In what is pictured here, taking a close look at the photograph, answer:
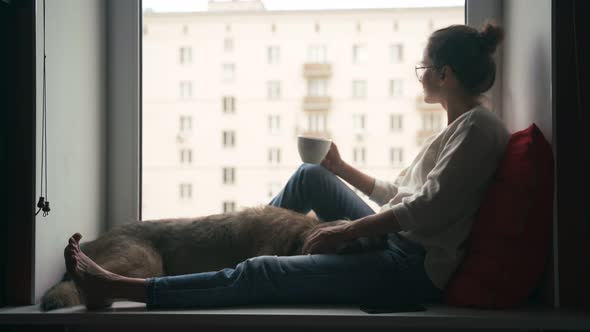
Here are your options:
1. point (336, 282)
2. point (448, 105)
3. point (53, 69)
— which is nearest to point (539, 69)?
point (448, 105)

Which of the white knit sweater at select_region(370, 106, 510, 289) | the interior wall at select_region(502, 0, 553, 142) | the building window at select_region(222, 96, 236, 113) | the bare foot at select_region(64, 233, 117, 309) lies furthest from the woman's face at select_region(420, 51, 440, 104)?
the bare foot at select_region(64, 233, 117, 309)

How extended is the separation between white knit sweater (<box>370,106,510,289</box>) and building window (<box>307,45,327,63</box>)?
60 centimetres

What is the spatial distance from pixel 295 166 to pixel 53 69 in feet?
2.66

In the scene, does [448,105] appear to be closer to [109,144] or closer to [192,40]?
[192,40]

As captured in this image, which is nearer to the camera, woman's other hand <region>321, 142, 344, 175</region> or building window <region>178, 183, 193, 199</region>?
woman's other hand <region>321, 142, 344, 175</region>

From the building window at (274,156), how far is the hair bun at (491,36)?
0.76 m

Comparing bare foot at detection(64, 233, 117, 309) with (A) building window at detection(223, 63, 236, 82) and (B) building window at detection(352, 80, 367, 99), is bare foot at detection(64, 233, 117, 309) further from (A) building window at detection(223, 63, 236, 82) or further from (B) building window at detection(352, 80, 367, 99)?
(B) building window at detection(352, 80, 367, 99)

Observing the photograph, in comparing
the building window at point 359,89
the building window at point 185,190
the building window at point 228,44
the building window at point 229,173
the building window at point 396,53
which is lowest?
the building window at point 185,190

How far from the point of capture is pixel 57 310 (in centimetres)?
133

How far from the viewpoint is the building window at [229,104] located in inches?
75.1

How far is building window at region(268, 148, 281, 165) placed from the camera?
1.91m

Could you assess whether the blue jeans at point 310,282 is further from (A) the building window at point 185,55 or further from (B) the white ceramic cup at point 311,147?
(A) the building window at point 185,55

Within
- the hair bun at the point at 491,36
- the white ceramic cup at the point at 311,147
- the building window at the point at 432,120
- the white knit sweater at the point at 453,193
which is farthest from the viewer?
the building window at the point at 432,120

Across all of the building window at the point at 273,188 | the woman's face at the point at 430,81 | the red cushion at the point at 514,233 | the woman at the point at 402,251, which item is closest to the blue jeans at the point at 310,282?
the woman at the point at 402,251
